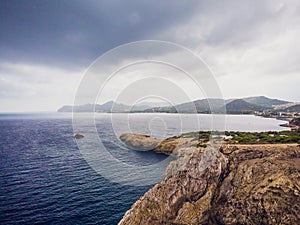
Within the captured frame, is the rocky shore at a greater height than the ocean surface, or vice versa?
the rocky shore

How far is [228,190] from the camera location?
2362cm

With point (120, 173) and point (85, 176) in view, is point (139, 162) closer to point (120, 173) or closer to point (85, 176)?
point (120, 173)

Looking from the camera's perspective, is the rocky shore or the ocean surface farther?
the ocean surface

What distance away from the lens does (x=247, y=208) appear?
2133 cm

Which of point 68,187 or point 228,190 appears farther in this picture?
point 68,187

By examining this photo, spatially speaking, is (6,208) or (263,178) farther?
(6,208)

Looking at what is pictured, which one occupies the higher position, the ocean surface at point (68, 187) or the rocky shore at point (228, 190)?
the rocky shore at point (228, 190)

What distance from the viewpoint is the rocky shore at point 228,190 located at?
20823mm

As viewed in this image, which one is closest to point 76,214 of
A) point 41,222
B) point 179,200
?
point 41,222

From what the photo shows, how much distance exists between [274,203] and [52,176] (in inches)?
1259

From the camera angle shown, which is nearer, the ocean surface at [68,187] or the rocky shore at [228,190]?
the rocky shore at [228,190]

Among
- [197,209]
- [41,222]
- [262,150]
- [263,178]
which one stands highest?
[262,150]

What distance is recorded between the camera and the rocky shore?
68.3 ft

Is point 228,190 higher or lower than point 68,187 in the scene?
higher
